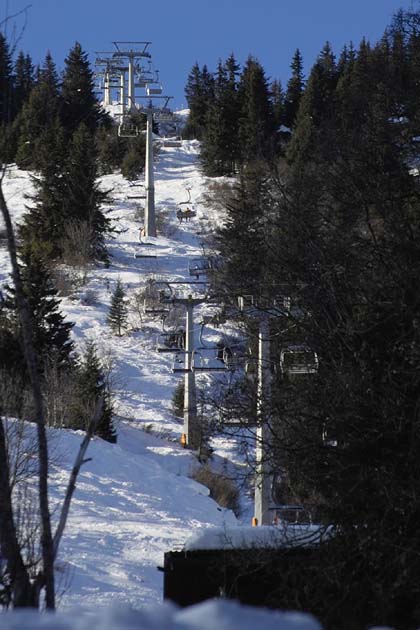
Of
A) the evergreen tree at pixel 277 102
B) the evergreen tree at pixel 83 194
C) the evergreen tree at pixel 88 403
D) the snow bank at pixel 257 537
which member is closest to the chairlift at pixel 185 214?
the evergreen tree at pixel 83 194

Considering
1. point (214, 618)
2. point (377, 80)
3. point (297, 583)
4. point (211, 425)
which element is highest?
point (377, 80)

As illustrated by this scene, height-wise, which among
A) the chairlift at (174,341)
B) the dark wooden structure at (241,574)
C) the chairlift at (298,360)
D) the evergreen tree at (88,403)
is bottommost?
the evergreen tree at (88,403)

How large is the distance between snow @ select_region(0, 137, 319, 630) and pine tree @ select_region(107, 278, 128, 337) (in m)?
0.43

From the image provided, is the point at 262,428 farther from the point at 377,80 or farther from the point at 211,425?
the point at 377,80

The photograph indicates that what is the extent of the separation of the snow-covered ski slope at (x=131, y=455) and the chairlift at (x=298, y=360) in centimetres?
245

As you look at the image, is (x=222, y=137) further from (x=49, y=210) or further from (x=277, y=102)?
(x=49, y=210)

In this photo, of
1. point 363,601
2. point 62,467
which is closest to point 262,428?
point 363,601

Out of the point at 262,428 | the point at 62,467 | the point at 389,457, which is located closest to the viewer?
the point at 389,457

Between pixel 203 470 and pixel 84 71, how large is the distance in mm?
56726

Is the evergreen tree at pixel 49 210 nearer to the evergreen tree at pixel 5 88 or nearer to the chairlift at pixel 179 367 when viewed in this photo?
the chairlift at pixel 179 367

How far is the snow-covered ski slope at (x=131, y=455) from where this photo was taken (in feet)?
49.7

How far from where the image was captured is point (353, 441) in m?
9.72

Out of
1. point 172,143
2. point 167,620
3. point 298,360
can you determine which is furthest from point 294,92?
point 167,620

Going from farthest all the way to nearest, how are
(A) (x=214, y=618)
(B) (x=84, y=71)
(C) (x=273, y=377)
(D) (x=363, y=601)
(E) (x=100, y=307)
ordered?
(B) (x=84, y=71)
(E) (x=100, y=307)
(C) (x=273, y=377)
(D) (x=363, y=601)
(A) (x=214, y=618)
